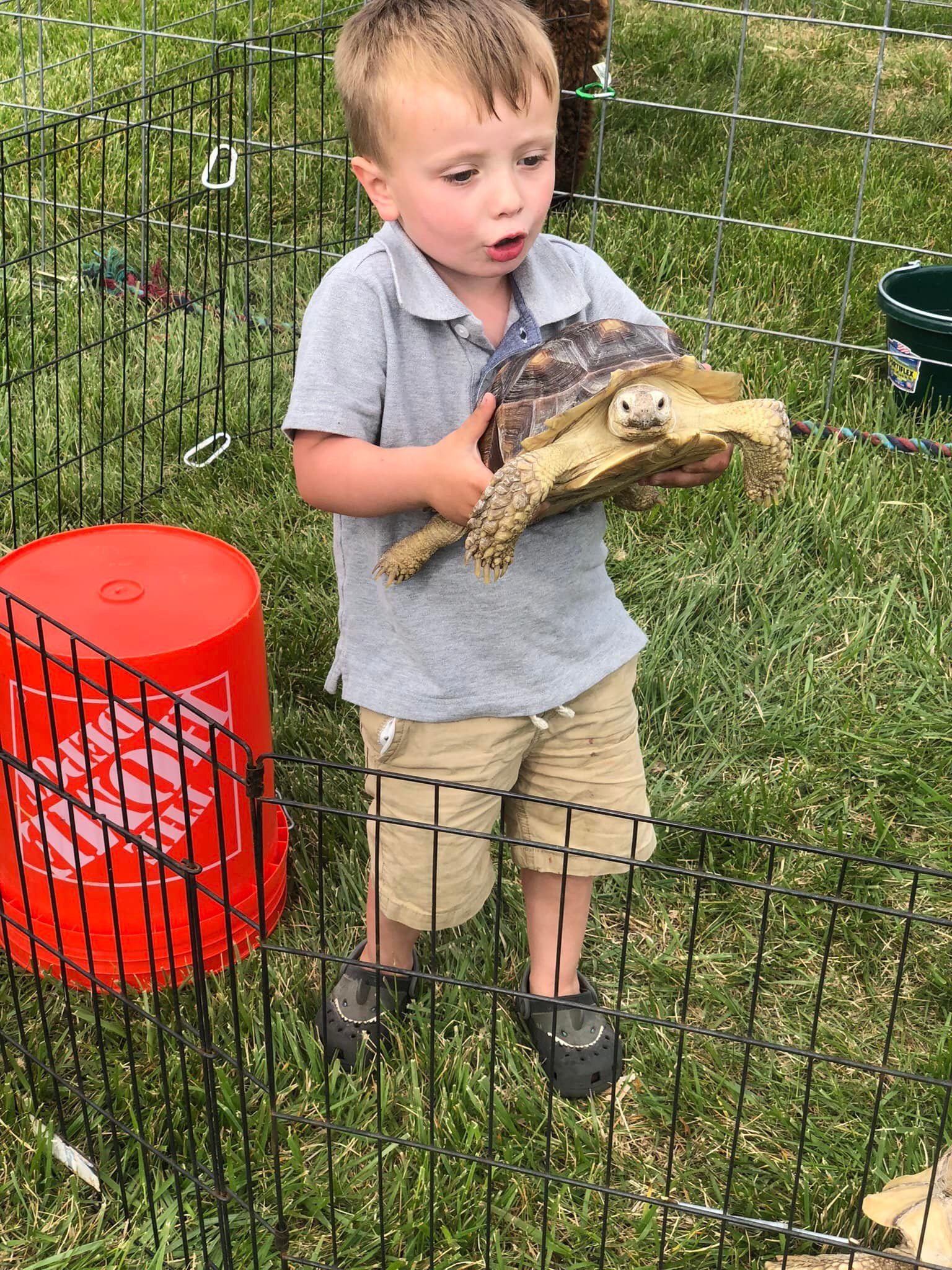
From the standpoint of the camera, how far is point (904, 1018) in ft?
7.71

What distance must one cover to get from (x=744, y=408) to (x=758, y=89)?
5.32 m

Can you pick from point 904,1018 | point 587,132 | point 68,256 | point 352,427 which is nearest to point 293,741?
point 352,427

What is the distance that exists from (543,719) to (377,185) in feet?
2.63

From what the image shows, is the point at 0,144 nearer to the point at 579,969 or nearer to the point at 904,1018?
the point at 579,969

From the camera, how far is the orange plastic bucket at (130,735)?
2.08m

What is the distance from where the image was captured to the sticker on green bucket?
403 cm

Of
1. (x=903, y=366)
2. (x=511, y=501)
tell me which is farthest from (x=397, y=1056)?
(x=903, y=366)

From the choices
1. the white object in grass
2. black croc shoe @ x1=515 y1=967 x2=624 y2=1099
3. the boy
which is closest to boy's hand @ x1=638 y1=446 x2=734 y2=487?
the boy

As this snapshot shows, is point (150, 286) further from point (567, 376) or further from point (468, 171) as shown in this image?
point (567, 376)

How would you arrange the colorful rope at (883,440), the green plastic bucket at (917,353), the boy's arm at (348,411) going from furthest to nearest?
the green plastic bucket at (917,353), the colorful rope at (883,440), the boy's arm at (348,411)

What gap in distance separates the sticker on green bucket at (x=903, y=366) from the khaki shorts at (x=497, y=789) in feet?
7.18

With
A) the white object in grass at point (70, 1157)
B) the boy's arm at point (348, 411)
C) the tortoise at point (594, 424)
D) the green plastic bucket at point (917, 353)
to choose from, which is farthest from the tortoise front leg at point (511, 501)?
the green plastic bucket at point (917, 353)

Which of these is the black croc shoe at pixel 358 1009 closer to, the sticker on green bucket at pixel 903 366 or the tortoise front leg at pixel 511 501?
the tortoise front leg at pixel 511 501

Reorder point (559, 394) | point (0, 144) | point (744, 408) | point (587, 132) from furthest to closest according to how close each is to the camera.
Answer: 1. point (587, 132)
2. point (0, 144)
3. point (744, 408)
4. point (559, 394)
